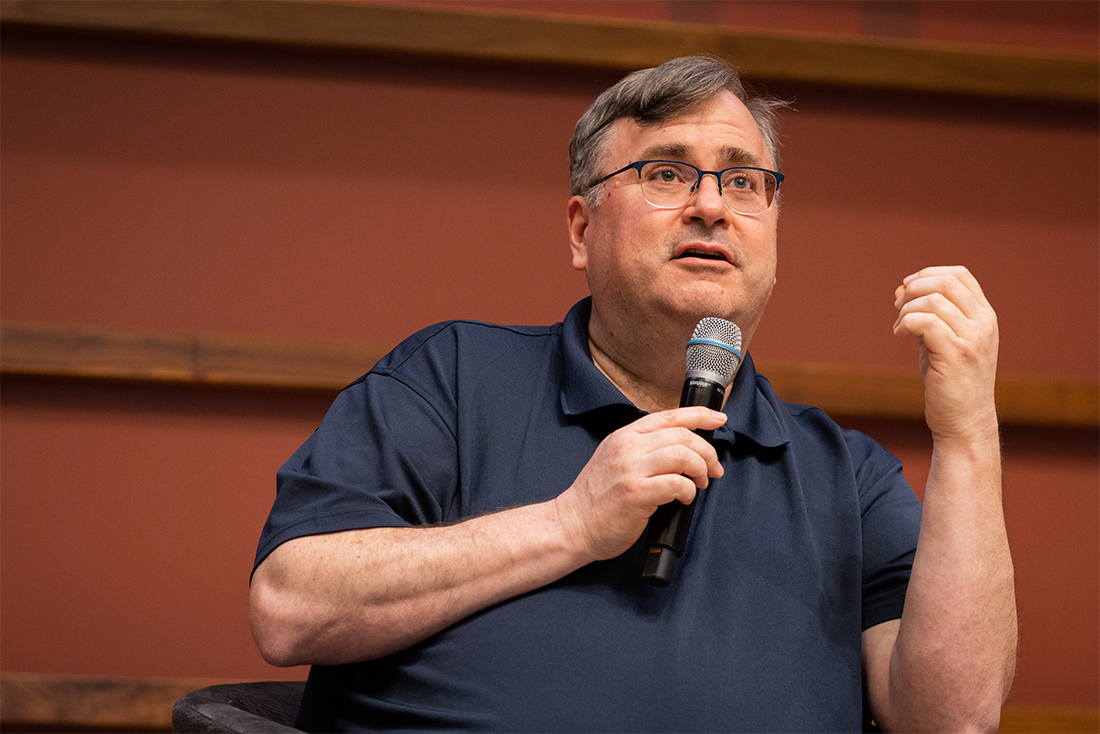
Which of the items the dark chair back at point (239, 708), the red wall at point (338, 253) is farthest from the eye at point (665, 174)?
the red wall at point (338, 253)

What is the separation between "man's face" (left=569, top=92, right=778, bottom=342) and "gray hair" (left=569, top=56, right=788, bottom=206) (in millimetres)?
17

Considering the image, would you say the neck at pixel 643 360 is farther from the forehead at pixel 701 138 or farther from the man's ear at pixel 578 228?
the forehead at pixel 701 138

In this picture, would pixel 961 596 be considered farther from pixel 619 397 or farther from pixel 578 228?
pixel 578 228

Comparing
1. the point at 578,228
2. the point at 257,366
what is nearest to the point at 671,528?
the point at 578,228

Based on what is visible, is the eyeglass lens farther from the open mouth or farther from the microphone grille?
the microphone grille

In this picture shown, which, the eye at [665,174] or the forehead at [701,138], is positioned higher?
the forehead at [701,138]

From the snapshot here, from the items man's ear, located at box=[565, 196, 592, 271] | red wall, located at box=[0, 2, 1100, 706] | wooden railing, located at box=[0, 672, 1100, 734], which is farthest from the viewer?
red wall, located at box=[0, 2, 1100, 706]

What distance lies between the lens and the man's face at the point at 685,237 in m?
1.36

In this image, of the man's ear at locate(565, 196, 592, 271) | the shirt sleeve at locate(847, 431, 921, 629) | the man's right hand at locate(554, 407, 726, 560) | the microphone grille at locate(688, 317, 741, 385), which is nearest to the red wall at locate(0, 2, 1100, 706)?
the man's ear at locate(565, 196, 592, 271)

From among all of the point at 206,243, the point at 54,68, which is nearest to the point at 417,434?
the point at 206,243

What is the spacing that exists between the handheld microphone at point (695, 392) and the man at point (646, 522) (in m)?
0.03

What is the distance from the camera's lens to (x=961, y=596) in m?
1.19

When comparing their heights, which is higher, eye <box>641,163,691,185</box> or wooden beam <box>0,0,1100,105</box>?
wooden beam <box>0,0,1100,105</box>

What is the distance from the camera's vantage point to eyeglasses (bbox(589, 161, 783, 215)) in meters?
1.41
